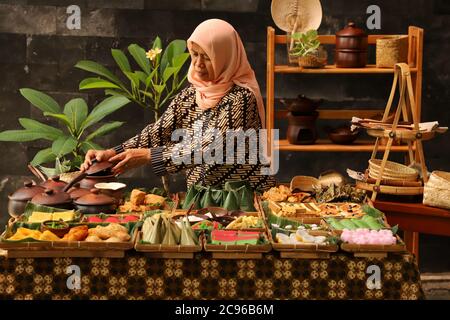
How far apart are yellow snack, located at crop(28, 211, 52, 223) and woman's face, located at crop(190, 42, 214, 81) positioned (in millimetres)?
1147

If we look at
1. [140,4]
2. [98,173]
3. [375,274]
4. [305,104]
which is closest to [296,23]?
[305,104]

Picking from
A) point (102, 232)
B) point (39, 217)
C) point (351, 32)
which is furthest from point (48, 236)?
point (351, 32)

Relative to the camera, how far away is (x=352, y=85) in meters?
6.25

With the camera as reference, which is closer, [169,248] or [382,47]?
[169,248]

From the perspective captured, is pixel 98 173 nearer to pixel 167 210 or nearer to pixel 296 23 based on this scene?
pixel 167 210

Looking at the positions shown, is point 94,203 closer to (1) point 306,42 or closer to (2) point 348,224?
(2) point 348,224

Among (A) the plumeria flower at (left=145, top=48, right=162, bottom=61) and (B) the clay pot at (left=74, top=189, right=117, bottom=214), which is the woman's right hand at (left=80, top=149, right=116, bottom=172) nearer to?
(B) the clay pot at (left=74, top=189, right=117, bottom=214)

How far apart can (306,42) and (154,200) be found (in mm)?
1790

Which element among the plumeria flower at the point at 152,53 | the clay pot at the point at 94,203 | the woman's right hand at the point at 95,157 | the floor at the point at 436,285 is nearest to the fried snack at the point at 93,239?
the clay pot at the point at 94,203

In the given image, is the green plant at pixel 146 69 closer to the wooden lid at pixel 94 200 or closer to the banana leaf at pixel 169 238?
the wooden lid at pixel 94 200

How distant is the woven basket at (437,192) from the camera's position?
178 inches

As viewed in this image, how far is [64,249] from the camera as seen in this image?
11.6 ft

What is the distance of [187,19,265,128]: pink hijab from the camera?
4.55m

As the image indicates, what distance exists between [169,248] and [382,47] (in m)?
2.65
